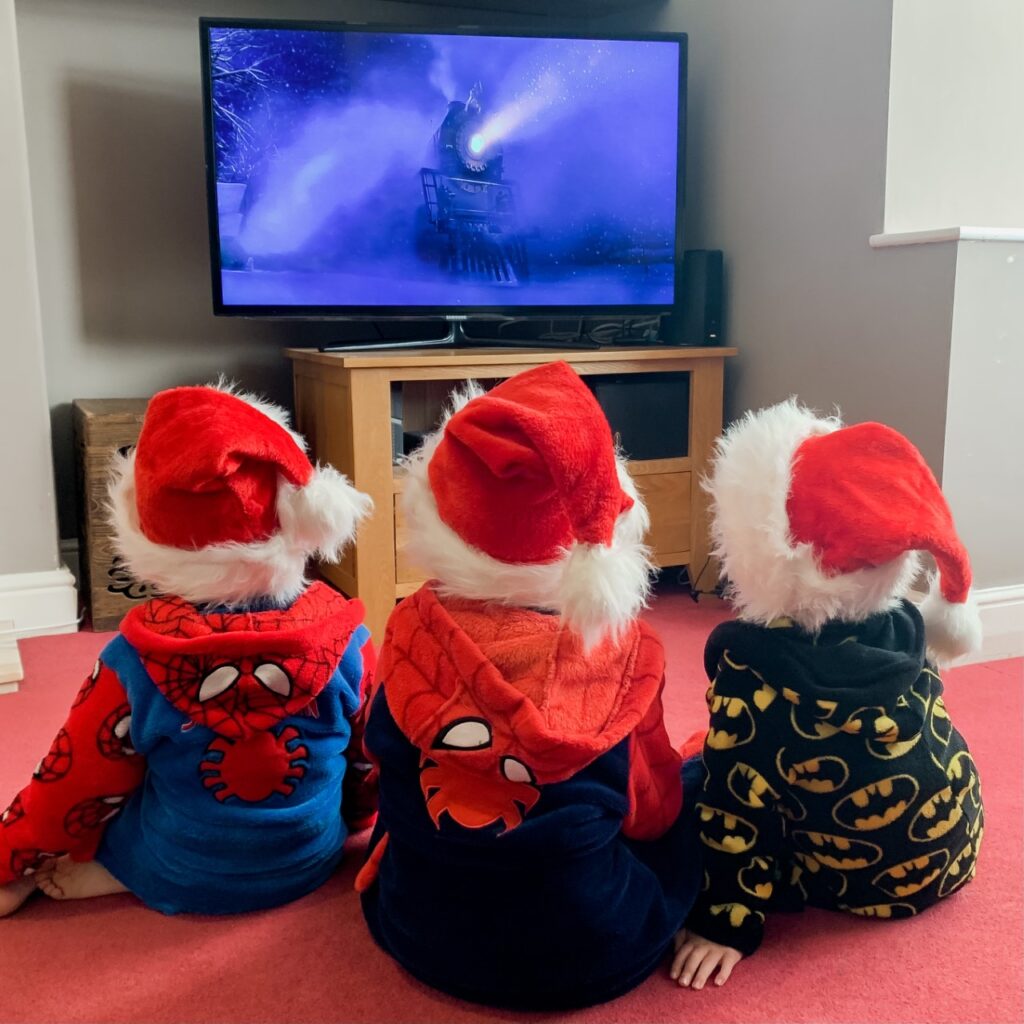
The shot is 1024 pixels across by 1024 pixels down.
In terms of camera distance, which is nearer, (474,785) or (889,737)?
(474,785)

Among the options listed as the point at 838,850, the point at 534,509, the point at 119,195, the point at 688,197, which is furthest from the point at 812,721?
the point at 119,195

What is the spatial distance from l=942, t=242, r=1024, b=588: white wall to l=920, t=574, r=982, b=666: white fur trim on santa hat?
3.11 ft

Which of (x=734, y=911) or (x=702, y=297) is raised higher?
(x=702, y=297)

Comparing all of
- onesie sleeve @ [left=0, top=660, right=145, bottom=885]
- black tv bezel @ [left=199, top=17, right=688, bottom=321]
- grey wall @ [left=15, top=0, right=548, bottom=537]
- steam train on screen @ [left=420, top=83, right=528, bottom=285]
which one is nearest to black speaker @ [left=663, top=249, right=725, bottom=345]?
black tv bezel @ [left=199, top=17, right=688, bottom=321]

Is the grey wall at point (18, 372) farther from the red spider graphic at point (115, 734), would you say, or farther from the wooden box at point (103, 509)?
the red spider graphic at point (115, 734)

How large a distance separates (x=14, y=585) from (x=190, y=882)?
4.26 ft

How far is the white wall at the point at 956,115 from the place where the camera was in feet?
6.84

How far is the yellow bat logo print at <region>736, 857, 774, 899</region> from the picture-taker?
110cm

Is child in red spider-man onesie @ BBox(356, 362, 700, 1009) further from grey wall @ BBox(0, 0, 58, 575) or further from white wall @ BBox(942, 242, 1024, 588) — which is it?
grey wall @ BBox(0, 0, 58, 575)

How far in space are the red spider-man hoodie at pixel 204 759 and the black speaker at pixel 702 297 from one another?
161 centimetres

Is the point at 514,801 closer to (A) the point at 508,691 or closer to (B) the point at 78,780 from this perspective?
(A) the point at 508,691

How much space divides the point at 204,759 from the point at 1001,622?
1654 mm

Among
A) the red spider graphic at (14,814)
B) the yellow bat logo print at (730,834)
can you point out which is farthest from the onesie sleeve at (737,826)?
the red spider graphic at (14,814)

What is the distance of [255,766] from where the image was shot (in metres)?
1.14
